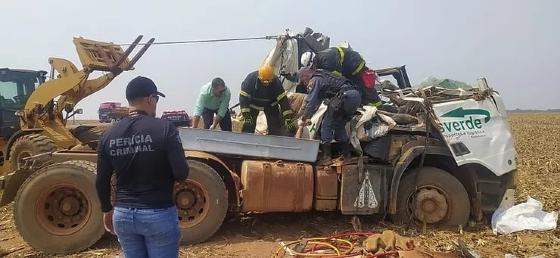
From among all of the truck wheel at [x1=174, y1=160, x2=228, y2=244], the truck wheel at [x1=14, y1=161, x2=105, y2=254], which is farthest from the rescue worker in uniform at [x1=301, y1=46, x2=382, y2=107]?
the truck wheel at [x1=14, y1=161, x2=105, y2=254]

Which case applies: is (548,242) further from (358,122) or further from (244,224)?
(244,224)

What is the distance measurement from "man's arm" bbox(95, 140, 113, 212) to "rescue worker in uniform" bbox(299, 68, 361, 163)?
3.77 meters

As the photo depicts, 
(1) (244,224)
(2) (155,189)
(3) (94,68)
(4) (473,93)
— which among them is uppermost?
(3) (94,68)

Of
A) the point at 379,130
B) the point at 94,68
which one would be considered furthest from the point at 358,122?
the point at 94,68

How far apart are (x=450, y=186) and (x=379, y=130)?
1230 millimetres

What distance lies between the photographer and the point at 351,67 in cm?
752

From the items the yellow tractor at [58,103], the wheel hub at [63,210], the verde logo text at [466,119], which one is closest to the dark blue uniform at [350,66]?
the verde logo text at [466,119]

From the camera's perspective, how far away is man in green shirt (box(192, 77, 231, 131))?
8.05 meters

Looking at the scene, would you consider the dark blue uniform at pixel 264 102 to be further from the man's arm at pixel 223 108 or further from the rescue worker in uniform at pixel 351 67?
the rescue worker in uniform at pixel 351 67

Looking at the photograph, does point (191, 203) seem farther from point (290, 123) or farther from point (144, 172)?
point (144, 172)

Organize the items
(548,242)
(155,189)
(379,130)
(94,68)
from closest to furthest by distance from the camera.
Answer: (155,189) → (548,242) → (379,130) → (94,68)

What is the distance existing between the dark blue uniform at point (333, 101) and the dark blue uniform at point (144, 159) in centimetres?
378

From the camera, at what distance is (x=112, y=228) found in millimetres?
3602

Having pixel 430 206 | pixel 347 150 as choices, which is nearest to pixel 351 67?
pixel 347 150
